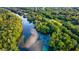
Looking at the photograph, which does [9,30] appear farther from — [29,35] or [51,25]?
[51,25]

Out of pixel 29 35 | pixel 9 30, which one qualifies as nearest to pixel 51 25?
pixel 29 35
